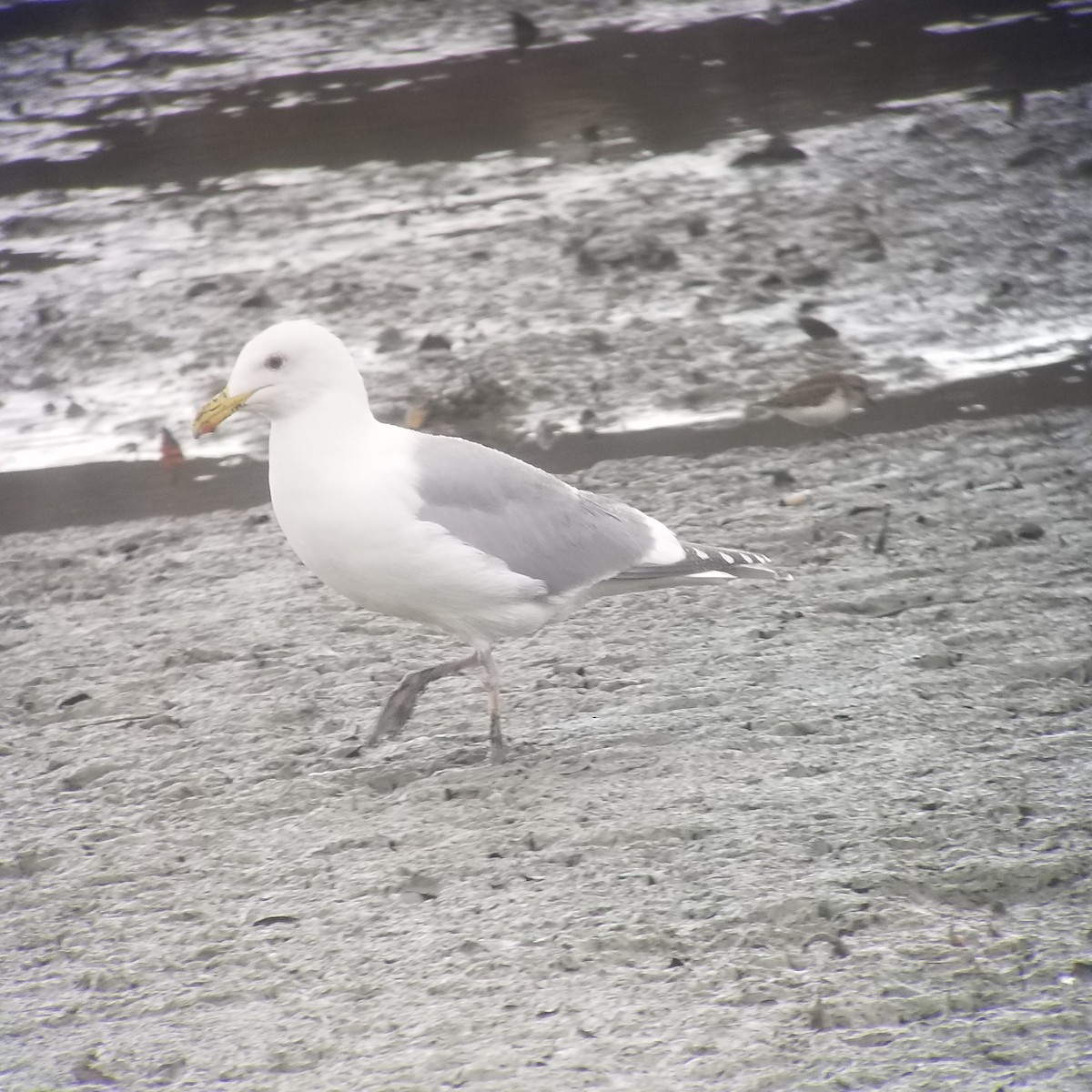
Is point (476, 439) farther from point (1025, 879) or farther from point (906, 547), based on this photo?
point (1025, 879)

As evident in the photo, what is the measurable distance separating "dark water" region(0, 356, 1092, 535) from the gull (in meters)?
1.78

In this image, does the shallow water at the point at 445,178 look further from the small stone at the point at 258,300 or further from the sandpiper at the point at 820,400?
the sandpiper at the point at 820,400

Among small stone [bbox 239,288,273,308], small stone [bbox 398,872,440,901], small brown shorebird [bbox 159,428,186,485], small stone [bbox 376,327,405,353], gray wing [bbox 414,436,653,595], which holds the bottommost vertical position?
small brown shorebird [bbox 159,428,186,485]

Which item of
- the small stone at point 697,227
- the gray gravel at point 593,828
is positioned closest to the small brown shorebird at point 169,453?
the gray gravel at point 593,828

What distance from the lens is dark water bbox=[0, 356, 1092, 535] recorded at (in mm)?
6078

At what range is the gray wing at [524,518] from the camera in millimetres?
4043

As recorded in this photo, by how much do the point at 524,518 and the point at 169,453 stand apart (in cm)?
272

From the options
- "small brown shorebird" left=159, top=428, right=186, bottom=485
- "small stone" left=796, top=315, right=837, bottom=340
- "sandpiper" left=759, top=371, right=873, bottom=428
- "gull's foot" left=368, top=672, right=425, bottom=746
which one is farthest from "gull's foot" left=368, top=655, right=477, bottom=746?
"small stone" left=796, top=315, right=837, bottom=340

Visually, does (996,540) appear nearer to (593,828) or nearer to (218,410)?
(593,828)

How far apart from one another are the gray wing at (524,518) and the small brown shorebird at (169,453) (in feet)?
8.14

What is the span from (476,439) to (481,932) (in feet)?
10.6

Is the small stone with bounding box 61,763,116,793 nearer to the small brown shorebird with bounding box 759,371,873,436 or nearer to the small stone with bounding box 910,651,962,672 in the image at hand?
the small stone with bounding box 910,651,962,672

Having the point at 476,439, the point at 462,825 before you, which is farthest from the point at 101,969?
the point at 476,439

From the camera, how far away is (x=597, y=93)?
9.99 m
